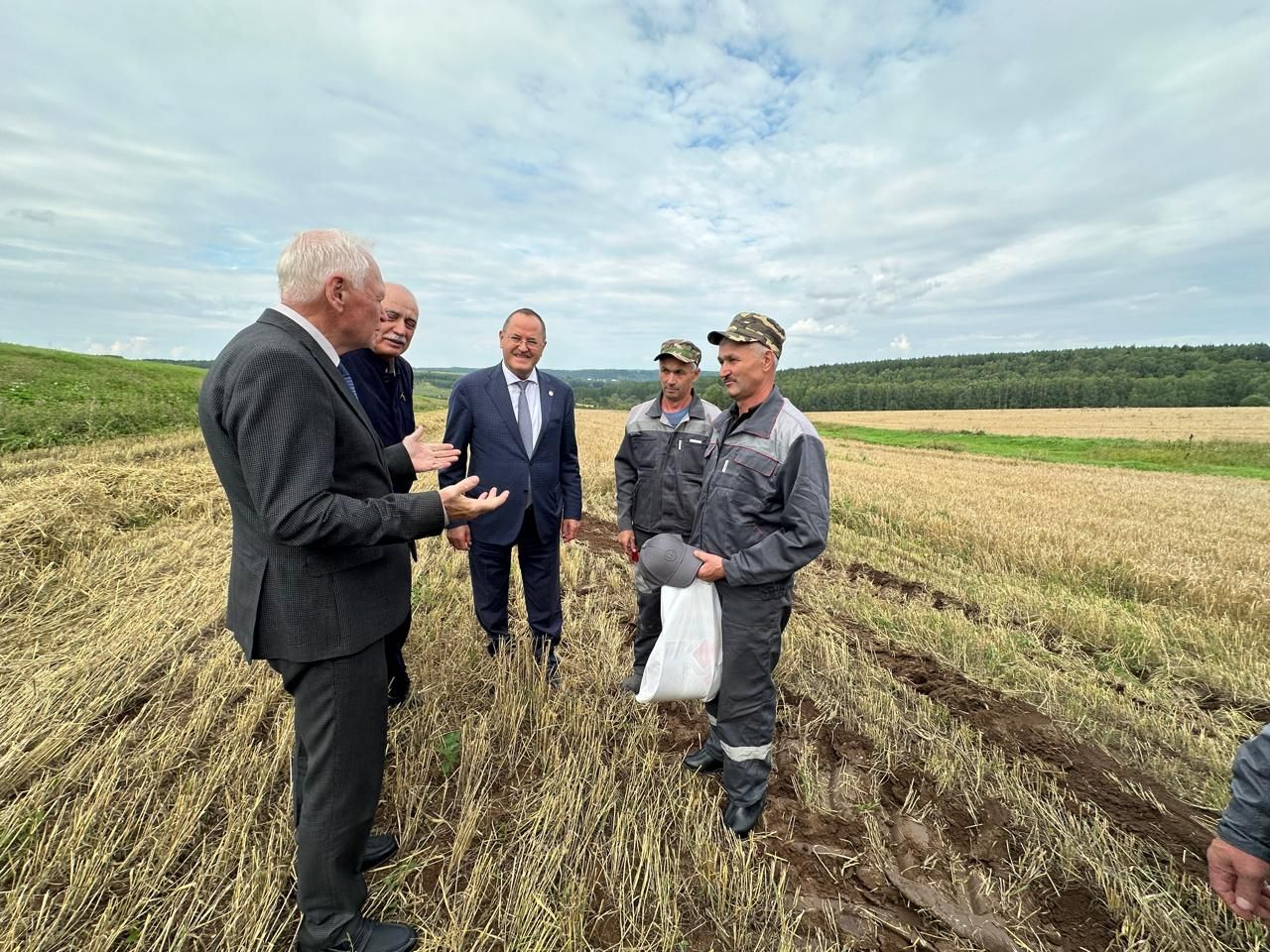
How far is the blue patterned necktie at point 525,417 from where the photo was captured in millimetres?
4082

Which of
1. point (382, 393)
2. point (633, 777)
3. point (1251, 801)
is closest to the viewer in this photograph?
point (1251, 801)

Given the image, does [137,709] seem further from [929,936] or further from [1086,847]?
[1086,847]

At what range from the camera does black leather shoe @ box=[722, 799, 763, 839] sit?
277 cm

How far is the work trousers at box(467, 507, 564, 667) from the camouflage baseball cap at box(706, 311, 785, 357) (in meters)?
2.05

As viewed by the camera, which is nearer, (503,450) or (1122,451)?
(503,450)

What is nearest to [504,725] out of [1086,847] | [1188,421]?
[1086,847]

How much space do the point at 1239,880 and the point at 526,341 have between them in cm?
410

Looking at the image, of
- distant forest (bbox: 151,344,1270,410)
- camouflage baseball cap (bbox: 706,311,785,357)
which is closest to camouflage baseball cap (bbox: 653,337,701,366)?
camouflage baseball cap (bbox: 706,311,785,357)

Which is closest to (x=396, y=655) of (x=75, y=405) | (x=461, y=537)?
(x=461, y=537)

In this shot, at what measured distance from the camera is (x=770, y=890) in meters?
2.42

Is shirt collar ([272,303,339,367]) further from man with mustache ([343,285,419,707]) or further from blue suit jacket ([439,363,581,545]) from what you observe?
blue suit jacket ([439,363,581,545])

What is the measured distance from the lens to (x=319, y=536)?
1689 millimetres

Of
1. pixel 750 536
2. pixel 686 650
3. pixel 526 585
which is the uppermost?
pixel 750 536

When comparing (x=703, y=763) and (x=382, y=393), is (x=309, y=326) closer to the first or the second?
(x=382, y=393)
